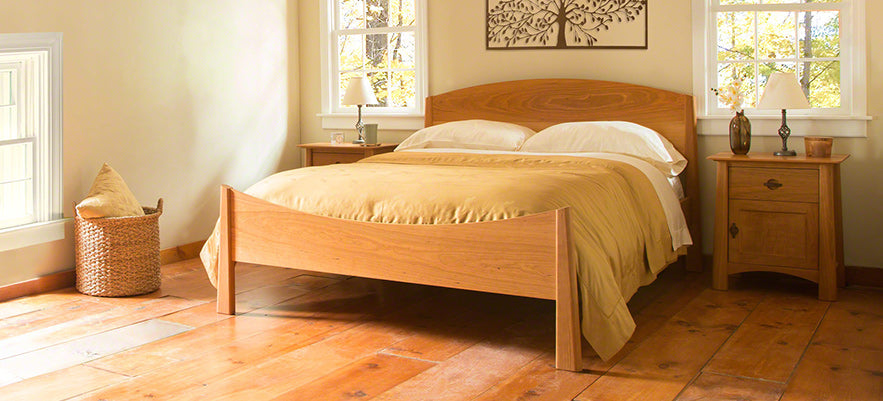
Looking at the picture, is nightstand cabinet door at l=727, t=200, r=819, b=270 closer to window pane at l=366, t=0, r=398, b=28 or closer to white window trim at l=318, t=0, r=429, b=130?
white window trim at l=318, t=0, r=429, b=130

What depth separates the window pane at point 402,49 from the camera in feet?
17.2

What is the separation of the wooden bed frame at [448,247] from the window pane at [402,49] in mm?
1575

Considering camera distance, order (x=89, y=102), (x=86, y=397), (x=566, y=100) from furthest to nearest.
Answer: (x=566, y=100) < (x=89, y=102) < (x=86, y=397)

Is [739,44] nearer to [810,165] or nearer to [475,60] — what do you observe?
[810,165]

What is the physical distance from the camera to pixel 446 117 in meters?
5.02

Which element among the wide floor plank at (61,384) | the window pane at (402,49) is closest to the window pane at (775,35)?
the window pane at (402,49)

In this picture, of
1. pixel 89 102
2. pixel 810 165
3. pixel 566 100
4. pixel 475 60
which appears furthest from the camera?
pixel 475 60

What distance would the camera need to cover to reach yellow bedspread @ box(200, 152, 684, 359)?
279 centimetres

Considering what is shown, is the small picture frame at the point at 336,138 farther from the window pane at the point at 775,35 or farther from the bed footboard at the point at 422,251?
the window pane at the point at 775,35

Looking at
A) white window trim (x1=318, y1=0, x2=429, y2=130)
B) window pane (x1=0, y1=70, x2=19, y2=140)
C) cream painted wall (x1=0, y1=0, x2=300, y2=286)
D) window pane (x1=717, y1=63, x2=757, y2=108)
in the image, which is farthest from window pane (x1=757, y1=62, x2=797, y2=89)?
window pane (x1=0, y1=70, x2=19, y2=140)

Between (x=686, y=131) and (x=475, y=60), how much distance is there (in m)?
1.34

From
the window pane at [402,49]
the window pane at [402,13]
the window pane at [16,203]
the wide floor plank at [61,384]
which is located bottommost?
the wide floor plank at [61,384]

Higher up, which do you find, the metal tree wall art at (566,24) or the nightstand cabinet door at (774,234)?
the metal tree wall art at (566,24)

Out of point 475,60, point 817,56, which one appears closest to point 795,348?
point 817,56
